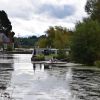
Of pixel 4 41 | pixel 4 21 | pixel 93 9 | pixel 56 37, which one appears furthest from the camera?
pixel 4 41

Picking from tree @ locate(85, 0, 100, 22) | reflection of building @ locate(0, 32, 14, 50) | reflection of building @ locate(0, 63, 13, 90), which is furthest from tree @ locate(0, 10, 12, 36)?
reflection of building @ locate(0, 63, 13, 90)

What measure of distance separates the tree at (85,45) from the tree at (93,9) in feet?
68.8

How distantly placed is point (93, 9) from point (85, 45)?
114 feet

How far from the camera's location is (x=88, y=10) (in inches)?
4469

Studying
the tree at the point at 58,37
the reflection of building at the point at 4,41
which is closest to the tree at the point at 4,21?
the reflection of building at the point at 4,41

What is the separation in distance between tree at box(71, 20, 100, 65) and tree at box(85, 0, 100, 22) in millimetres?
20971

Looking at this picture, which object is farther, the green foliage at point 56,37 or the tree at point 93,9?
the green foliage at point 56,37

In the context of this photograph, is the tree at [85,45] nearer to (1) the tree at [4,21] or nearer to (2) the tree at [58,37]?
(2) the tree at [58,37]

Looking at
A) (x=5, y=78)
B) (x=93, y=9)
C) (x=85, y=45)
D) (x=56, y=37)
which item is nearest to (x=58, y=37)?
(x=56, y=37)

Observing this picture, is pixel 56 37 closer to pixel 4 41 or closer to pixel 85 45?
pixel 85 45

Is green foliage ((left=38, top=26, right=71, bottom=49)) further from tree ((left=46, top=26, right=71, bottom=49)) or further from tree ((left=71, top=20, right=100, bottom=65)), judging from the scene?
tree ((left=71, top=20, right=100, bottom=65))

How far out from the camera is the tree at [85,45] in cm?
7188

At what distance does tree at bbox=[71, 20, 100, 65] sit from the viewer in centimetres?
7188

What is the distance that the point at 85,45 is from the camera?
237 feet
